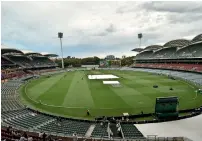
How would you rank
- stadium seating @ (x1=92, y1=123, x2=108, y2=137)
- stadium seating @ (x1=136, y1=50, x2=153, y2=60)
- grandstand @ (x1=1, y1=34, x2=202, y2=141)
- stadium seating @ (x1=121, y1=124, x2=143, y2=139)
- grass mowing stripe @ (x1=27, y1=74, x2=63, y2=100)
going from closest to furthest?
stadium seating @ (x1=121, y1=124, x2=143, y2=139), stadium seating @ (x1=92, y1=123, x2=108, y2=137), grandstand @ (x1=1, y1=34, x2=202, y2=141), grass mowing stripe @ (x1=27, y1=74, x2=63, y2=100), stadium seating @ (x1=136, y1=50, x2=153, y2=60)

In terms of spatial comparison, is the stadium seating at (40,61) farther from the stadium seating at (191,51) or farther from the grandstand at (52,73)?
the stadium seating at (191,51)

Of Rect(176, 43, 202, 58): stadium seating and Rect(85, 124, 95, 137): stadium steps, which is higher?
Rect(176, 43, 202, 58): stadium seating

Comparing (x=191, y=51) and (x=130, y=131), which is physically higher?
A: (x=191, y=51)

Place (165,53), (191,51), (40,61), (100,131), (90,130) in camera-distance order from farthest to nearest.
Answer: (40,61) < (165,53) < (191,51) < (90,130) < (100,131)

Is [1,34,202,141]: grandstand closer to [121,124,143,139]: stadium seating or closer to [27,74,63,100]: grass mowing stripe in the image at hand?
[121,124,143,139]: stadium seating

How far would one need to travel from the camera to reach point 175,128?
81.9 feet

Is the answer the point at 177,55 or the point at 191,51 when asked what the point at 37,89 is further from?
the point at 177,55

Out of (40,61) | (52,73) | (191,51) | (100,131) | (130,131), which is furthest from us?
(40,61)

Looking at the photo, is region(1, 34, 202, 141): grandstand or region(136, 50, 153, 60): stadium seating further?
region(136, 50, 153, 60): stadium seating

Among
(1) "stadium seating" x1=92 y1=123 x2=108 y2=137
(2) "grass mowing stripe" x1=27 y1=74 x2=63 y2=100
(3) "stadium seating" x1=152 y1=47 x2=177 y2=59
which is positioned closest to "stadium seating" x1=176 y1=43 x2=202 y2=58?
(3) "stadium seating" x1=152 y1=47 x2=177 y2=59

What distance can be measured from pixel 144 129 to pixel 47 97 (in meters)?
26.3

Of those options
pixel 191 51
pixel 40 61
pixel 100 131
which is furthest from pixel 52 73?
pixel 100 131

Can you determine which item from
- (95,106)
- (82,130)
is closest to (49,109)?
(95,106)

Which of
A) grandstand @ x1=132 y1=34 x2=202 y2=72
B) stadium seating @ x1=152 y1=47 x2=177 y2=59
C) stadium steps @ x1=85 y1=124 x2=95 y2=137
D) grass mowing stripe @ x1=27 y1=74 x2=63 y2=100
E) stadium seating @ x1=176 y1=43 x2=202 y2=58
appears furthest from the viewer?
stadium seating @ x1=152 y1=47 x2=177 y2=59
